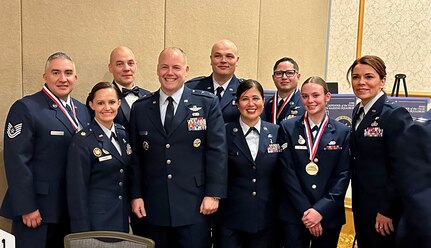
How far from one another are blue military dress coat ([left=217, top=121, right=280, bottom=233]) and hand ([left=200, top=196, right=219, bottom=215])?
147 millimetres

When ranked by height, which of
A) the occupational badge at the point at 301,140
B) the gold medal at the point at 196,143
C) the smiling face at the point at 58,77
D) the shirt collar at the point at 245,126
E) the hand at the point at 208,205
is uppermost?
the smiling face at the point at 58,77

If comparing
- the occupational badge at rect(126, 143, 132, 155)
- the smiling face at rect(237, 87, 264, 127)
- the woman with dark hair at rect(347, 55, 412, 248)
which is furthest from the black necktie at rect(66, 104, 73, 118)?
the woman with dark hair at rect(347, 55, 412, 248)

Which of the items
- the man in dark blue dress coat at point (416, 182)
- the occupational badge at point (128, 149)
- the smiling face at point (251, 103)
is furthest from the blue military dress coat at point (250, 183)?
the man in dark blue dress coat at point (416, 182)

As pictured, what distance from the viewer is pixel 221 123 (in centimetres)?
285

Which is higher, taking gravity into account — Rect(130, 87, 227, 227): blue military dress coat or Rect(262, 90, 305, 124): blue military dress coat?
Rect(262, 90, 305, 124): blue military dress coat

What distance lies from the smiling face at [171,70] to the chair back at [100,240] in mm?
1091

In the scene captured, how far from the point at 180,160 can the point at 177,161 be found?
0.02 meters

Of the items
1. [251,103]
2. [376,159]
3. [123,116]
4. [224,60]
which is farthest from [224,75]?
[376,159]

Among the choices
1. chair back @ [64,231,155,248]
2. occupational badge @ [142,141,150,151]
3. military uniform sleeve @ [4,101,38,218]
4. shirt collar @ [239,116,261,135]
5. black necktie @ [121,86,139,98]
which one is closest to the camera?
chair back @ [64,231,155,248]

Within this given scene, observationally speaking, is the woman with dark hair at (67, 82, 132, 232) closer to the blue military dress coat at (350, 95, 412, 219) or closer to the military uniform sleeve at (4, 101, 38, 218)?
the military uniform sleeve at (4, 101, 38, 218)

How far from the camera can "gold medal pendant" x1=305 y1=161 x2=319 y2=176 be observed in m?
2.83

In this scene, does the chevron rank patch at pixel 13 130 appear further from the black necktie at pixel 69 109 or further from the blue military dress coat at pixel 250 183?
the blue military dress coat at pixel 250 183

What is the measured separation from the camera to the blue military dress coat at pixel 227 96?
322cm

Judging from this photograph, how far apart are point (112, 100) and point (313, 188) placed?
1.36 m
